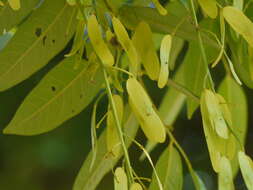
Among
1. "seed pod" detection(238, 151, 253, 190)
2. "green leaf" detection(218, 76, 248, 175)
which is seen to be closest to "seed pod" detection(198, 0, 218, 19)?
"seed pod" detection(238, 151, 253, 190)

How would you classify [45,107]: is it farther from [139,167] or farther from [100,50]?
[139,167]

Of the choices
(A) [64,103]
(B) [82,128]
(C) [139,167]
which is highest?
(A) [64,103]

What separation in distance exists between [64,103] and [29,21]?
0.09m

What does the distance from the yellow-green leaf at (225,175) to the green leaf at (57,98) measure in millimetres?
224

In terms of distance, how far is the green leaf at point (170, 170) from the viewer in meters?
0.66

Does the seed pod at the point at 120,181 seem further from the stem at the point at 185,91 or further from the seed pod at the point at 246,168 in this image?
the stem at the point at 185,91

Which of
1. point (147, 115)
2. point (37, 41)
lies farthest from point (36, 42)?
point (147, 115)

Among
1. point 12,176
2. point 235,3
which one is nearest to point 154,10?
point 235,3

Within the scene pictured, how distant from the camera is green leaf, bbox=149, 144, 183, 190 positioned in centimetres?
66

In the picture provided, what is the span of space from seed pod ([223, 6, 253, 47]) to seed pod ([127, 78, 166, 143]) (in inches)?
3.2

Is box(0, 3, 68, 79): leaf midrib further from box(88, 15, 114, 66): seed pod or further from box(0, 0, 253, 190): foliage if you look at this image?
box(88, 15, 114, 66): seed pod

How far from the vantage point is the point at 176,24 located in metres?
0.64

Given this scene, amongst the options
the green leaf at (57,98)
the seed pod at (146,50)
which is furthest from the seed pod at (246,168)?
the green leaf at (57,98)

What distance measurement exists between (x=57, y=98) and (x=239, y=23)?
0.84ft
